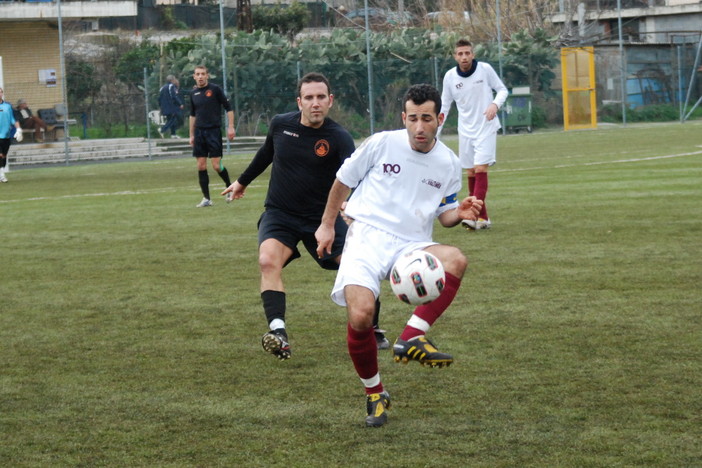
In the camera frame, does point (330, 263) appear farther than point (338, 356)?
Yes

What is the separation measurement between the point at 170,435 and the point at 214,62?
3483 centimetres

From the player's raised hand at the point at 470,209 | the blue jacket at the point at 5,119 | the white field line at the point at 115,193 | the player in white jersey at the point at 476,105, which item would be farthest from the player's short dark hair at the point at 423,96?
the blue jacket at the point at 5,119

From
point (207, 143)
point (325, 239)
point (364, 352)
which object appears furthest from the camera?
point (207, 143)

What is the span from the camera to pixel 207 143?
18.1 meters

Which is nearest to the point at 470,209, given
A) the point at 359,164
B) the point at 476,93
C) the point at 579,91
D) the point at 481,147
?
the point at 359,164

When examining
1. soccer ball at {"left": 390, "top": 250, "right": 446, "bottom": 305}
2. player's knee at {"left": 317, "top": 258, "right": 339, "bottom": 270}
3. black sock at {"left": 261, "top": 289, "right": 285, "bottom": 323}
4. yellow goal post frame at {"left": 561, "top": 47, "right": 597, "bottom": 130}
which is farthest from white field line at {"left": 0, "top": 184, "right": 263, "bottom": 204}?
yellow goal post frame at {"left": 561, "top": 47, "right": 597, "bottom": 130}

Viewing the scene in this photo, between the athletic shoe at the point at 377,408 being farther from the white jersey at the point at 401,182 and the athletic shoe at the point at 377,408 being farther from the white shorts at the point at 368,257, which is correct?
the white jersey at the point at 401,182

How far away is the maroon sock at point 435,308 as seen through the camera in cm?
572

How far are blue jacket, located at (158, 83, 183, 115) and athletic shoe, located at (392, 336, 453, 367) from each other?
3209 cm

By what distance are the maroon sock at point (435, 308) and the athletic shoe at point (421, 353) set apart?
4.3 inches

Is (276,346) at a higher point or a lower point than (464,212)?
lower

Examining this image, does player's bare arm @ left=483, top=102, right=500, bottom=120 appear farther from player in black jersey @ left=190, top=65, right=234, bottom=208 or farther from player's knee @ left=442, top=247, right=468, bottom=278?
player's knee @ left=442, top=247, right=468, bottom=278

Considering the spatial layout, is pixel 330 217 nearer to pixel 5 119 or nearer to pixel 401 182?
pixel 401 182

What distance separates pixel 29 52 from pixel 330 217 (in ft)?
118
